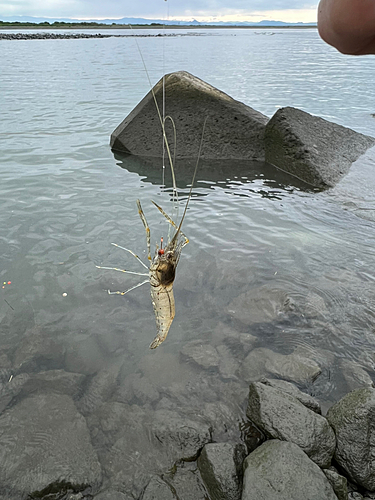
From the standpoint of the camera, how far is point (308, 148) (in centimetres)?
902

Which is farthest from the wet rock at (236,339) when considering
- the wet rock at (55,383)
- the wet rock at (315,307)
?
the wet rock at (55,383)

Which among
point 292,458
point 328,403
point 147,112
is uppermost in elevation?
point 147,112

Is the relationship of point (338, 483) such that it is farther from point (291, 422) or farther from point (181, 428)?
point (181, 428)

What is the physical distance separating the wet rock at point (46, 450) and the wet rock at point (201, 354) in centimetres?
122

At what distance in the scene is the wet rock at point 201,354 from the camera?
13.8 ft

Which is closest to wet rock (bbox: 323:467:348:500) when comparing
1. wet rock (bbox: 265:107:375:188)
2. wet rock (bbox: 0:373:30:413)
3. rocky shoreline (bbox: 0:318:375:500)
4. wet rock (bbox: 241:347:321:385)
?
rocky shoreline (bbox: 0:318:375:500)

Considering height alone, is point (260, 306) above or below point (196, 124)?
below

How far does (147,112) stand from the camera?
10.1m

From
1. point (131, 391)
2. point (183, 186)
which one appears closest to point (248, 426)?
point (131, 391)

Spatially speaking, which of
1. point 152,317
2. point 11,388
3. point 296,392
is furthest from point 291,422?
point 11,388

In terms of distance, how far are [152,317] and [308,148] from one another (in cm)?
596

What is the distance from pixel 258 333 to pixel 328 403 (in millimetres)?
1073

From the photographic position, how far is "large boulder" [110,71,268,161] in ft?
32.7

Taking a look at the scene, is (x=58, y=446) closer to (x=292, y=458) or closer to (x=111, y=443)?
(x=111, y=443)
